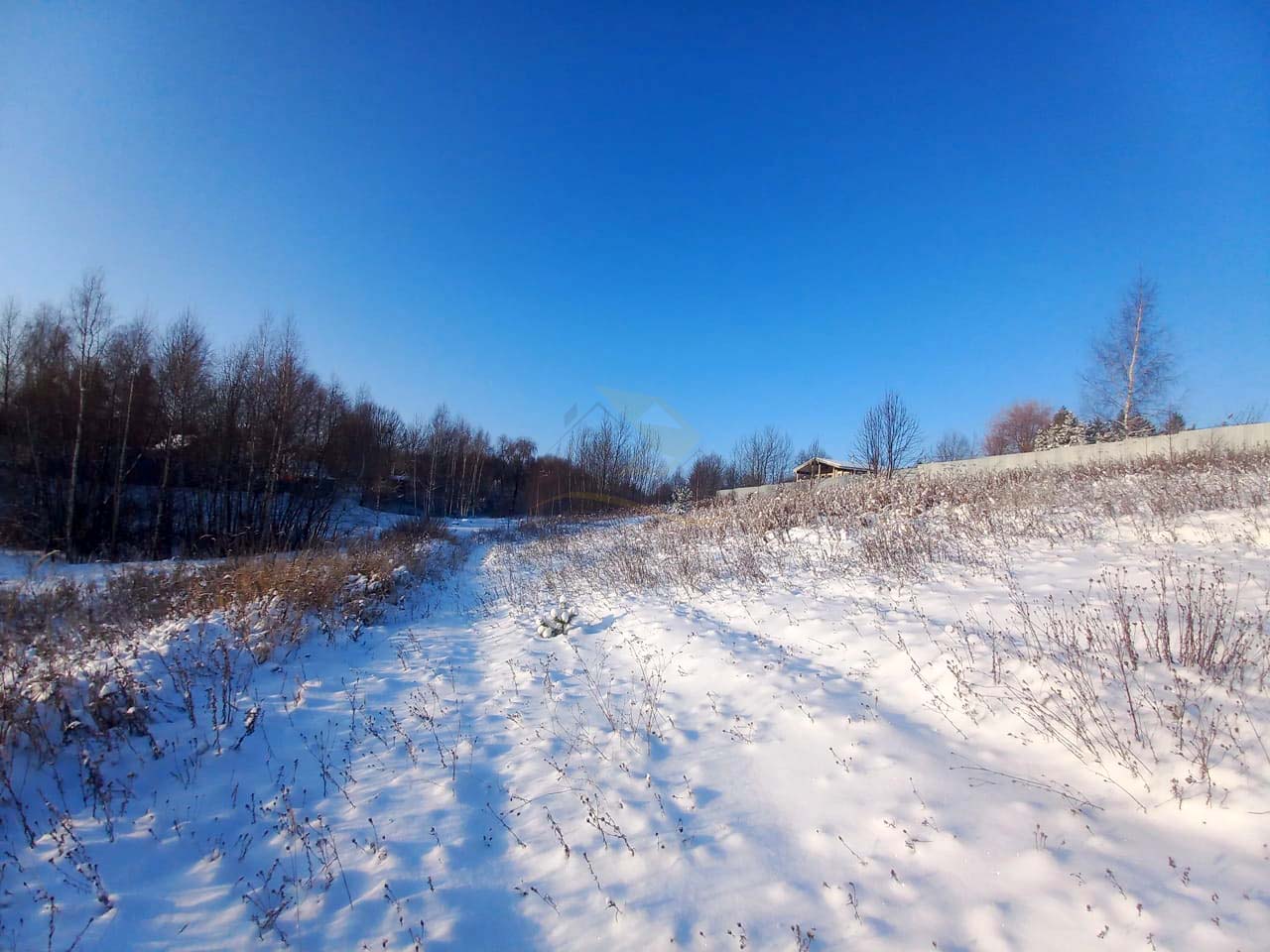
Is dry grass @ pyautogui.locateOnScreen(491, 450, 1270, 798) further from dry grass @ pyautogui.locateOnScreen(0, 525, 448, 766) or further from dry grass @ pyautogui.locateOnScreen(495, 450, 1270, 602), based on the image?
dry grass @ pyautogui.locateOnScreen(0, 525, 448, 766)

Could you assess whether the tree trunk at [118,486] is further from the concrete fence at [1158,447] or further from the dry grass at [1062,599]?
the concrete fence at [1158,447]

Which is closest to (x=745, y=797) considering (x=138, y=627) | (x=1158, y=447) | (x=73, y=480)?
(x=138, y=627)

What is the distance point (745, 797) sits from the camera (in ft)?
10.3

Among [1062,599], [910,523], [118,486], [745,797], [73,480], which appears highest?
[910,523]

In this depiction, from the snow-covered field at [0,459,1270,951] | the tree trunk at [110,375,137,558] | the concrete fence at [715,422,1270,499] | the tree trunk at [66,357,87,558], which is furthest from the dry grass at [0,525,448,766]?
the concrete fence at [715,422,1270,499]

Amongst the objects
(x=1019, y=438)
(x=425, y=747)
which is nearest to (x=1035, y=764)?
(x=425, y=747)

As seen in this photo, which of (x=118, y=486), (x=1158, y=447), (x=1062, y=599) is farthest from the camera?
(x=118, y=486)

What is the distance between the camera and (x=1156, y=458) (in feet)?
37.8

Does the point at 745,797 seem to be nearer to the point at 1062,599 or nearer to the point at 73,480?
the point at 1062,599

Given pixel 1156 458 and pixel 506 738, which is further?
pixel 1156 458

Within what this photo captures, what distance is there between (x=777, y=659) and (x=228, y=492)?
24.0 metres

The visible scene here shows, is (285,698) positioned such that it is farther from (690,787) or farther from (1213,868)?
(1213,868)

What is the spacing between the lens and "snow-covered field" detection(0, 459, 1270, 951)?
2.26 metres

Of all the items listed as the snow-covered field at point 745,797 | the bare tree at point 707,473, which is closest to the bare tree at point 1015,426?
the bare tree at point 707,473
